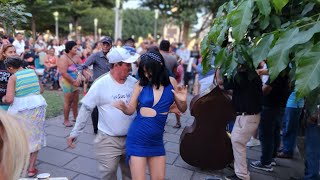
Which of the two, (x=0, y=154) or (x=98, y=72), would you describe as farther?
(x=98, y=72)

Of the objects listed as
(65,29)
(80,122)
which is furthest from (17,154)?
(65,29)

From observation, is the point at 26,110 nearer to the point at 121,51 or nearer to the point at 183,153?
the point at 121,51

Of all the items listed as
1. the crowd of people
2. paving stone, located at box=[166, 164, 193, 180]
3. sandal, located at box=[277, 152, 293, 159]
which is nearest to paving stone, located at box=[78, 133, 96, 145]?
the crowd of people

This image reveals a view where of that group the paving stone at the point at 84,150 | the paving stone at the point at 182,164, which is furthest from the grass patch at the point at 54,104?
the paving stone at the point at 182,164

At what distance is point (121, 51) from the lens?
3.01 m

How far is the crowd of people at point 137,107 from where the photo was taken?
9.52 ft

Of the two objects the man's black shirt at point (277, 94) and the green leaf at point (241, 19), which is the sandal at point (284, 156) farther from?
the green leaf at point (241, 19)

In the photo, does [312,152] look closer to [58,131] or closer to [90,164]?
[90,164]

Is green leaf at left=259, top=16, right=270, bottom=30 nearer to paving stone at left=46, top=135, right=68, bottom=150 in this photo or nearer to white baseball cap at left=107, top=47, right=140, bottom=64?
white baseball cap at left=107, top=47, right=140, bottom=64

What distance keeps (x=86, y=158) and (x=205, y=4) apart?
1875 centimetres

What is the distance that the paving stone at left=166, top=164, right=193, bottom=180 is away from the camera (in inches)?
→ 170

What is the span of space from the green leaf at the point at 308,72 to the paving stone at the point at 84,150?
379 centimetres

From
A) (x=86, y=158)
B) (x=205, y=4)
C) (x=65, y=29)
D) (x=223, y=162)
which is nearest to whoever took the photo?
(x=223, y=162)

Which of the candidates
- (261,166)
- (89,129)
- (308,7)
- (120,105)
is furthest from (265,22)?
(89,129)
